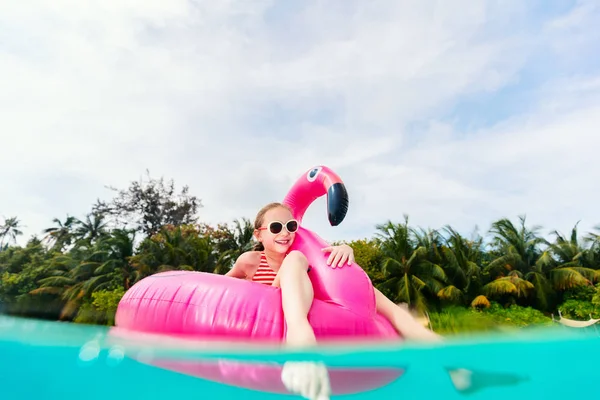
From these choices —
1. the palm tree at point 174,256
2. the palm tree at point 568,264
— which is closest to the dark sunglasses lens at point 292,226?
the palm tree at point 174,256

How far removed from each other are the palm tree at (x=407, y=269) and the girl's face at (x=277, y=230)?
44.8ft

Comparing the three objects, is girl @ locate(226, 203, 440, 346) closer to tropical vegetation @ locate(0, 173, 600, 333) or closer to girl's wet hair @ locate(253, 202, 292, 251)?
girl's wet hair @ locate(253, 202, 292, 251)

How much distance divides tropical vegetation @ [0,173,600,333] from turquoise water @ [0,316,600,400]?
40.4 ft

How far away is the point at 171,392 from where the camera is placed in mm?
3387

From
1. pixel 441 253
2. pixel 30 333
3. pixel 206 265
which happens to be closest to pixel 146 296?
pixel 30 333

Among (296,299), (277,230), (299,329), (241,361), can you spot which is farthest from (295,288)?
(277,230)

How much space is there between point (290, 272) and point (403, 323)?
0.94 metres

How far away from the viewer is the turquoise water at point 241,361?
3141 millimetres

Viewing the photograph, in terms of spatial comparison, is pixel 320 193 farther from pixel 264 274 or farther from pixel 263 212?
pixel 264 274

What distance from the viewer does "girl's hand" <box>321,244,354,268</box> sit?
3.49m

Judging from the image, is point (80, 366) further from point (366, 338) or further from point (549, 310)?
point (549, 310)

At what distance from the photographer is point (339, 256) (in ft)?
11.6

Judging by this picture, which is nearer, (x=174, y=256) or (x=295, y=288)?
(x=295, y=288)

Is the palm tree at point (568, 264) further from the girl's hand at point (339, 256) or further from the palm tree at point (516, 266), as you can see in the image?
the girl's hand at point (339, 256)
